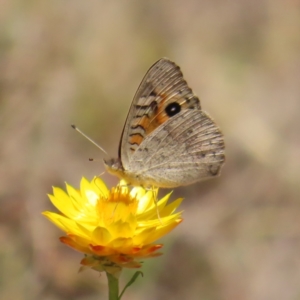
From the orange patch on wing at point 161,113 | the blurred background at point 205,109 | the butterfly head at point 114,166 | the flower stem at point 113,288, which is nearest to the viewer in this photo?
the flower stem at point 113,288

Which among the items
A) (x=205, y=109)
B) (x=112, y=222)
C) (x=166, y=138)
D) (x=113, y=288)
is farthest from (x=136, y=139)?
(x=205, y=109)

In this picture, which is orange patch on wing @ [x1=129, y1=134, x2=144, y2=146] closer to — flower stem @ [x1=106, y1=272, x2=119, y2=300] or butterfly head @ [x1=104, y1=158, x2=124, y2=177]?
butterfly head @ [x1=104, y1=158, x2=124, y2=177]

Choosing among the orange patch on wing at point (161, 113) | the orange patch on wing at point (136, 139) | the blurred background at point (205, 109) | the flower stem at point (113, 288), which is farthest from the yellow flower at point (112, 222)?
the blurred background at point (205, 109)

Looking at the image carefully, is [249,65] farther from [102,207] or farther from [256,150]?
[102,207]

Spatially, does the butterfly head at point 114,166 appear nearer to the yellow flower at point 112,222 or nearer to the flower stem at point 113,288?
the yellow flower at point 112,222

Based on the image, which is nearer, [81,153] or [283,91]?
[81,153]

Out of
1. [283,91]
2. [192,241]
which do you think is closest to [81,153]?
[192,241]

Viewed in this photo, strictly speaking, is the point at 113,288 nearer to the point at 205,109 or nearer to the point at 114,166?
the point at 114,166

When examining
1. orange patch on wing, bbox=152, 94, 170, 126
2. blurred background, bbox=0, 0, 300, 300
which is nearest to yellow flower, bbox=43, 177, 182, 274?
orange patch on wing, bbox=152, 94, 170, 126
